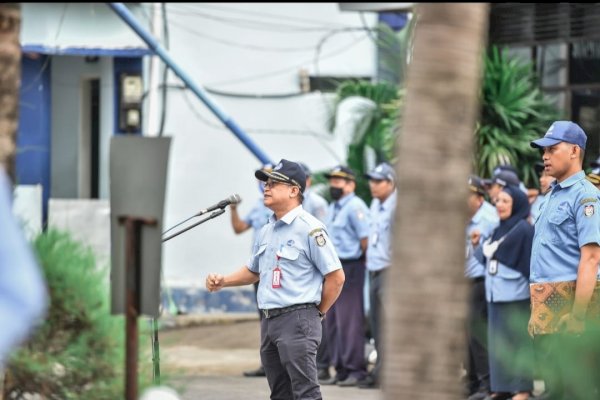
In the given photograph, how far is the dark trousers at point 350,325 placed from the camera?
45.8 feet

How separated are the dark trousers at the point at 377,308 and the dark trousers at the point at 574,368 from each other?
21.5 feet

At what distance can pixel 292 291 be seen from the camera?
9133 mm

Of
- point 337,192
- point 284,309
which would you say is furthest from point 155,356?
point 337,192

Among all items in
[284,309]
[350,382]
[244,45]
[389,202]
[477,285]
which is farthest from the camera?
[244,45]

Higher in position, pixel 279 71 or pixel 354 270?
pixel 279 71

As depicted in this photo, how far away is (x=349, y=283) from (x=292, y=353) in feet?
16.8

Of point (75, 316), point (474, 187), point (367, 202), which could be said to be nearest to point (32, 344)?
point (75, 316)

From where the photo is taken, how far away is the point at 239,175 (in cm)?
1973

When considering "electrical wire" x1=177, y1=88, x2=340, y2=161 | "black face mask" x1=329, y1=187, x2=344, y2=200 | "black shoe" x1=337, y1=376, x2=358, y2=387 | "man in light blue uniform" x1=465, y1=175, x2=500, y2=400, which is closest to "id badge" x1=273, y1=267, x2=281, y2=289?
"man in light blue uniform" x1=465, y1=175, x2=500, y2=400

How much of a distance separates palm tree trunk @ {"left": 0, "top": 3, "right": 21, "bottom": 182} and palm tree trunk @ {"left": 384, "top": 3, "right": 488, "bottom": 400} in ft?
9.64

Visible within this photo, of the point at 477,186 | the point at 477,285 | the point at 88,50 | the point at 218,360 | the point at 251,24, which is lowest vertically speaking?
the point at 218,360

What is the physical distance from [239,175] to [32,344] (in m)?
12.2

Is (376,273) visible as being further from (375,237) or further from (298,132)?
(298,132)

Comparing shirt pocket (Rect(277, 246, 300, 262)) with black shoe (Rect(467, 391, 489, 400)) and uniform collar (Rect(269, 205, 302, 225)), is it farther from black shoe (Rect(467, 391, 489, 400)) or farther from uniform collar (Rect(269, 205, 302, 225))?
black shoe (Rect(467, 391, 489, 400))
